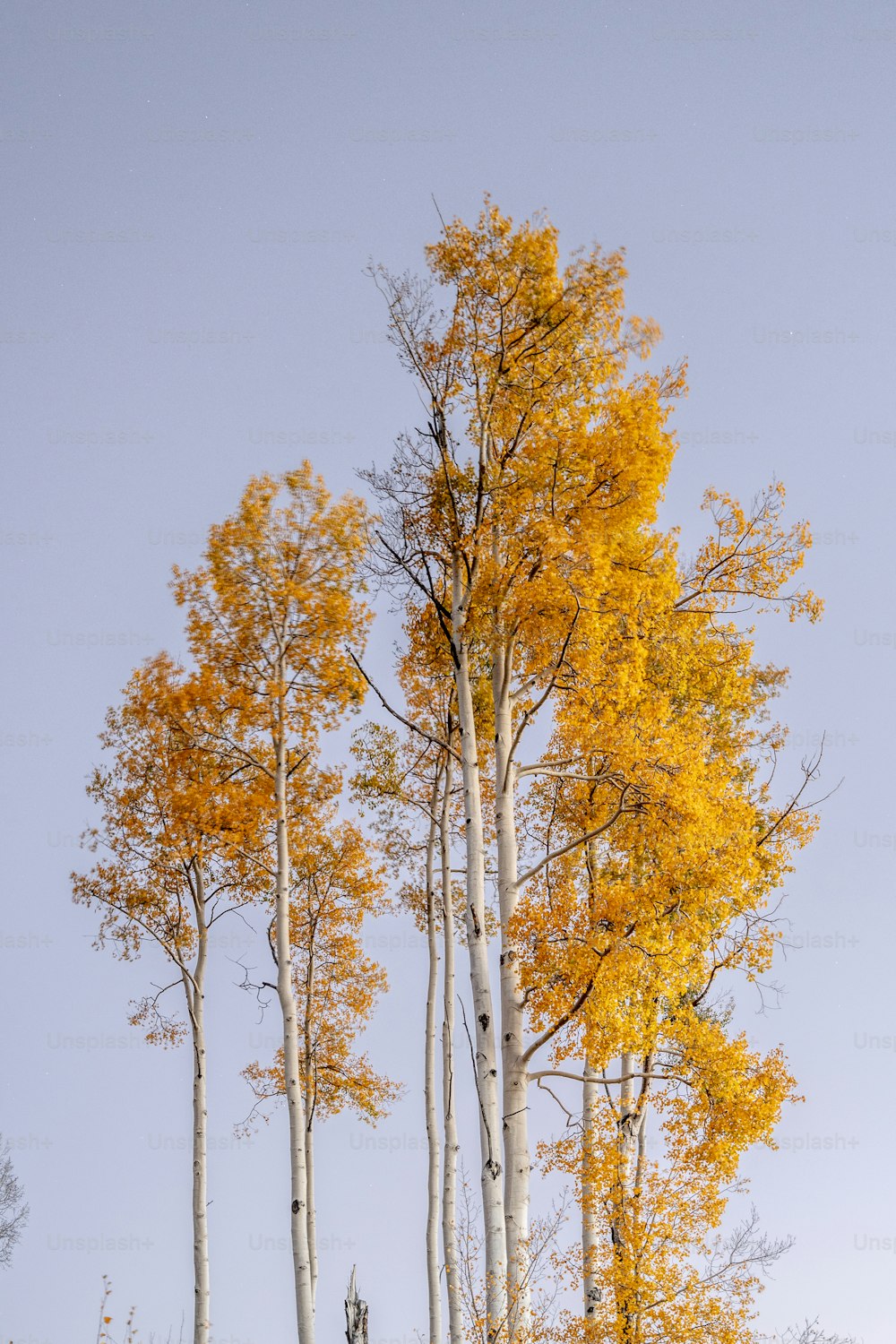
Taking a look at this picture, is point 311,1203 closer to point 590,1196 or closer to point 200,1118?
point 200,1118

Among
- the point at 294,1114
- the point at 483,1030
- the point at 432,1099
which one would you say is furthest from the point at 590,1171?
the point at 432,1099

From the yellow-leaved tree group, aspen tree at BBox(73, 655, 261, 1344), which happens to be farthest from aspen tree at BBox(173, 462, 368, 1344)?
aspen tree at BBox(73, 655, 261, 1344)

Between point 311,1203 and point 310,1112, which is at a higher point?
point 310,1112

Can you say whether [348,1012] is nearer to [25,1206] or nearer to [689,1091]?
[689,1091]

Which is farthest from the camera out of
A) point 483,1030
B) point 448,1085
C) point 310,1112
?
point 310,1112

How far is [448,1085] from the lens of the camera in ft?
53.2

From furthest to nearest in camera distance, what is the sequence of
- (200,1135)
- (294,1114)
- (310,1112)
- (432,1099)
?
1. (310,1112)
2. (432,1099)
3. (200,1135)
4. (294,1114)

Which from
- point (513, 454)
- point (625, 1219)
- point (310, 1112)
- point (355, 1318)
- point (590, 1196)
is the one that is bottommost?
point (355, 1318)

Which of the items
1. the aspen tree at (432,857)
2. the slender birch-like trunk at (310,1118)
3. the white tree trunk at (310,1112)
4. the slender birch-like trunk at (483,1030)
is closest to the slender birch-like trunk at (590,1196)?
the slender birch-like trunk at (483,1030)

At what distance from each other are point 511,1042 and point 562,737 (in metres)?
2.73

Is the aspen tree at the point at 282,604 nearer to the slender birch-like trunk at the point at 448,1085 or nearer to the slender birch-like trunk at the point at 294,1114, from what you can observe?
the slender birch-like trunk at the point at 294,1114

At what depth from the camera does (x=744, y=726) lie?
15086mm

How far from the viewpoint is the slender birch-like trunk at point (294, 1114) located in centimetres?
1197

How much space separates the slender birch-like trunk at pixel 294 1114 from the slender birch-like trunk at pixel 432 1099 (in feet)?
12.7
